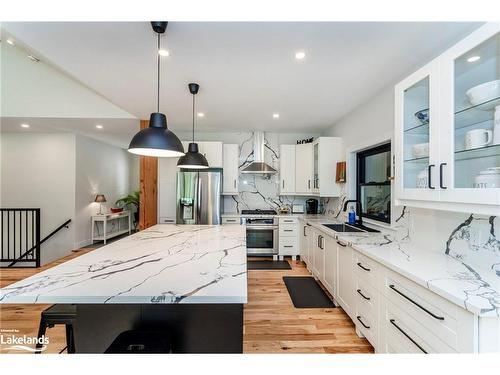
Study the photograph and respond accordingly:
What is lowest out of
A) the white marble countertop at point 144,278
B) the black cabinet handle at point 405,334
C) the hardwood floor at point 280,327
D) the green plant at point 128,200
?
the hardwood floor at point 280,327

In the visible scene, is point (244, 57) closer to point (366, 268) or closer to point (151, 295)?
point (151, 295)

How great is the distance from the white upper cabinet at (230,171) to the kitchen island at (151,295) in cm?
283

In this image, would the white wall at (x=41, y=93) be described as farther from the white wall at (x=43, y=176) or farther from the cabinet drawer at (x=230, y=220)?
the cabinet drawer at (x=230, y=220)

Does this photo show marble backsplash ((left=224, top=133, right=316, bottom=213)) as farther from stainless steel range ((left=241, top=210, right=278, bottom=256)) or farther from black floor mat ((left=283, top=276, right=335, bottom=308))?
black floor mat ((left=283, top=276, right=335, bottom=308))

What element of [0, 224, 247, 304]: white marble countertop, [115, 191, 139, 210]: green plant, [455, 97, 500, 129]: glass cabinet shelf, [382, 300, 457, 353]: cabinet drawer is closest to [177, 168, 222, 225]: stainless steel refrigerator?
[0, 224, 247, 304]: white marble countertop

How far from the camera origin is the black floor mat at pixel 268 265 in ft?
12.7

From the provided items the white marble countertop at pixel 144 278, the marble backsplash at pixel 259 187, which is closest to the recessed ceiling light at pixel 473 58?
the white marble countertop at pixel 144 278

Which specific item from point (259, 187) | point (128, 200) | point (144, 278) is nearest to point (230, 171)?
point (259, 187)

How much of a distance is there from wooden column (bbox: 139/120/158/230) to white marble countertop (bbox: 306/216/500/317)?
337 centimetres

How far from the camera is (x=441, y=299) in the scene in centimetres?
115

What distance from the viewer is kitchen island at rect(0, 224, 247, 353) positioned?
1.00 metres
